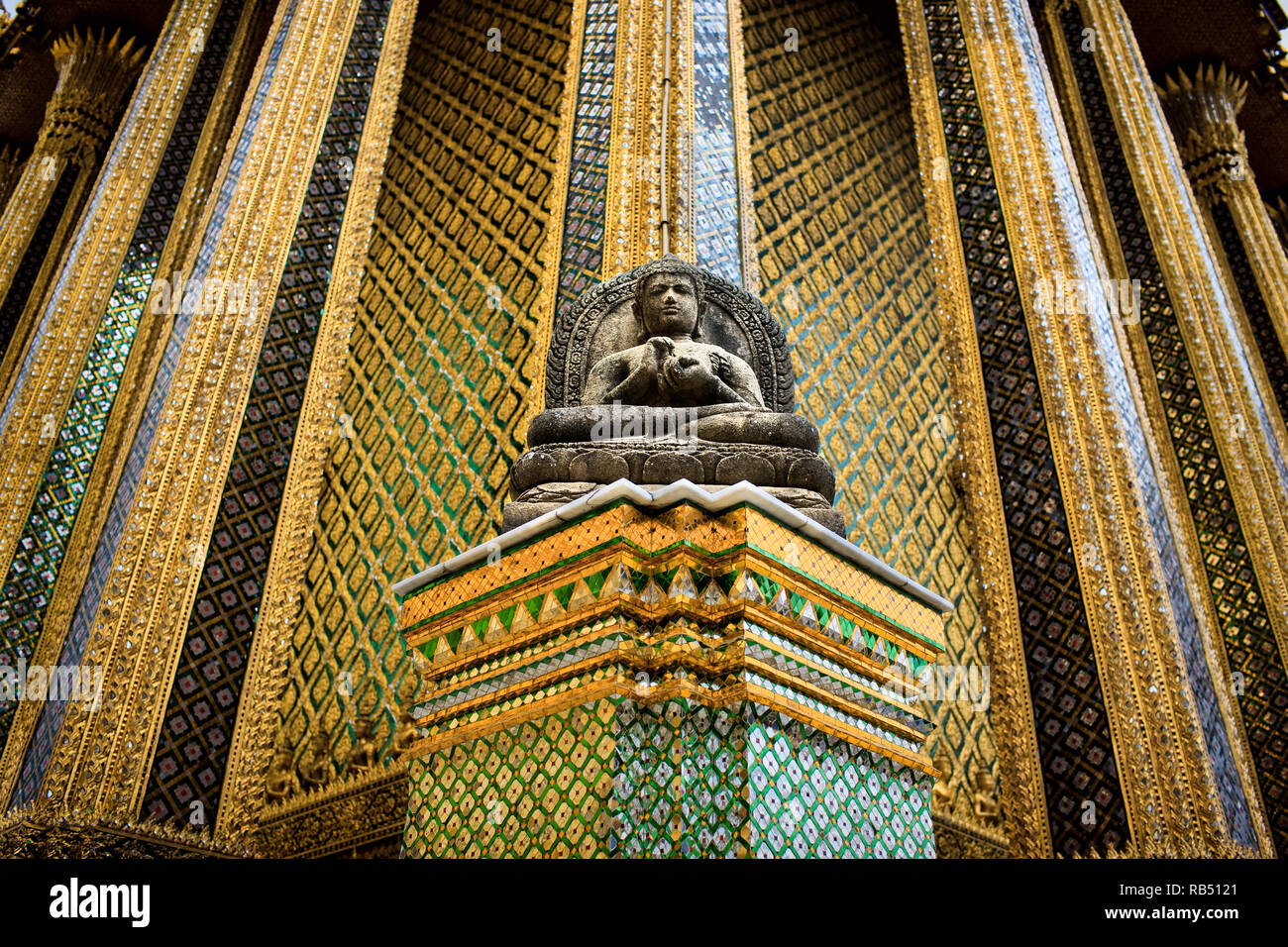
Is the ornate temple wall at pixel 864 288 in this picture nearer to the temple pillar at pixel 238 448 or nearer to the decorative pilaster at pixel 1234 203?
the decorative pilaster at pixel 1234 203

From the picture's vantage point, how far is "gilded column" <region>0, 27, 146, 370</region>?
750 centimetres

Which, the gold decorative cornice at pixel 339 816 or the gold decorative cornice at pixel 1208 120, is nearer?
the gold decorative cornice at pixel 339 816

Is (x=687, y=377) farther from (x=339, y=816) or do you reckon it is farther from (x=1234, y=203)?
(x=1234, y=203)

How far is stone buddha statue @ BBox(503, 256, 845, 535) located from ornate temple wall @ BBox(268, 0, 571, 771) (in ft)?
3.79

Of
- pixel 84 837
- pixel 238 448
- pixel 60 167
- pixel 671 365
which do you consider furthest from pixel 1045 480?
pixel 60 167

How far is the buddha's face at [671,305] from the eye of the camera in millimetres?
3119

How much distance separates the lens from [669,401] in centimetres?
289

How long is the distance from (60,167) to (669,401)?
705cm

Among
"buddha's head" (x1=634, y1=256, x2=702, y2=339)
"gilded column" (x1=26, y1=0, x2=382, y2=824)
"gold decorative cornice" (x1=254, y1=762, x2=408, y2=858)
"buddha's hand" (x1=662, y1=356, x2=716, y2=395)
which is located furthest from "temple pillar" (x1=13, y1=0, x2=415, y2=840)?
"buddha's hand" (x1=662, y1=356, x2=716, y2=395)

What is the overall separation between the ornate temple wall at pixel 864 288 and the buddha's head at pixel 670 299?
2.85 m

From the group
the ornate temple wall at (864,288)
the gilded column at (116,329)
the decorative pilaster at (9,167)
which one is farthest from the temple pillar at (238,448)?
the decorative pilaster at (9,167)

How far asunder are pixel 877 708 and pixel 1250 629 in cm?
357

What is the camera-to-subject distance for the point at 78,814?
3.08 meters
